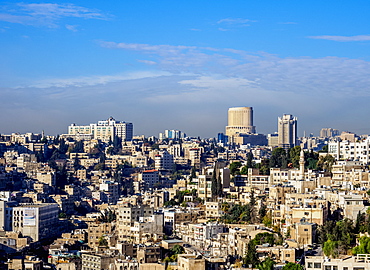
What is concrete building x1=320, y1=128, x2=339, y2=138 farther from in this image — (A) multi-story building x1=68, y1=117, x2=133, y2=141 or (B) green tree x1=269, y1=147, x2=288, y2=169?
(B) green tree x1=269, y1=147, x2=288, y2=169

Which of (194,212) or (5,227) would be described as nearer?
(194,212)

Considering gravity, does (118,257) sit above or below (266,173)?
below

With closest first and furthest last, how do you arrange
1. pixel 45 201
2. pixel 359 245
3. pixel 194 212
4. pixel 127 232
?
pixel 359 245 < pixel 127 232 < pixel 194 212 < pixel 45 201

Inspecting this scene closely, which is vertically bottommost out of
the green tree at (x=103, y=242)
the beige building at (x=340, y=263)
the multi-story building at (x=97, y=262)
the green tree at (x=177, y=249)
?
the multi-story building at (x=97, y=262)

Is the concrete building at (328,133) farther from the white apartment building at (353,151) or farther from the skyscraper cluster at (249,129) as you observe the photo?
the white apartment building at (353,151)

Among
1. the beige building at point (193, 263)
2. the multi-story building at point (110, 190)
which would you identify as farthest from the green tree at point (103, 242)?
the multi-story building at point (110, 190)

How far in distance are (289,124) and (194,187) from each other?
57.9 meters

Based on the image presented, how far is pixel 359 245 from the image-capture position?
2783 centimetres

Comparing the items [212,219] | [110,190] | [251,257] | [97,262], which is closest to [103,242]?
[97,262]

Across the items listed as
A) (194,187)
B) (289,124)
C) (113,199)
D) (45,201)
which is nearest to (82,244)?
(194,187)

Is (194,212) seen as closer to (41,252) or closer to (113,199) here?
(41,252)

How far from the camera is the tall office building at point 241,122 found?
119688 mm

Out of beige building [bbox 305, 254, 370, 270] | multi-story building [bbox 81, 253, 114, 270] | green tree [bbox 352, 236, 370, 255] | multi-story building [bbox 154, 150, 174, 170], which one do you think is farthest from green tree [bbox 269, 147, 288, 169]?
multi-story building [bbox 154, 150, 174, 170]

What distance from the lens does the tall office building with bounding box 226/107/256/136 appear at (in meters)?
120
